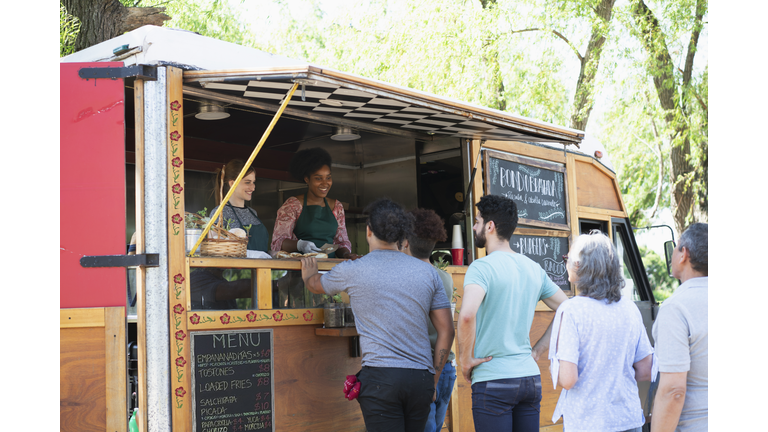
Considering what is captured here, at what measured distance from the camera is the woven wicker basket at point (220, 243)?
3.62m

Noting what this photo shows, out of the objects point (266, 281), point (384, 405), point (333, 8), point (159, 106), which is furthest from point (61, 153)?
point (333, 8)

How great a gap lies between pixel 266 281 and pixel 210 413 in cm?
77

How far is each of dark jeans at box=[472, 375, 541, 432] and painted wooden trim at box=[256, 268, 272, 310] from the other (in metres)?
1.27

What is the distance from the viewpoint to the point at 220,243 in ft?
11.9

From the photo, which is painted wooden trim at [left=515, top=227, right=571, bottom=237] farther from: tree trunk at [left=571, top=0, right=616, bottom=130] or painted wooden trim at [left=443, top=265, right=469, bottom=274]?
tree trunk at [left=571, top=0, right=616, bottom=130]

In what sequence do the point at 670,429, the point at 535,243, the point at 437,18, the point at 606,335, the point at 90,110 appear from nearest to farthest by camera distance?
the point at 670,429 → the point at 606,335 → the point at 90,110 → the point at 535,243 → the point at 437,18

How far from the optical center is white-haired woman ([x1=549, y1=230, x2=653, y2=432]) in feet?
9.07

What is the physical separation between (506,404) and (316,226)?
6.93ft

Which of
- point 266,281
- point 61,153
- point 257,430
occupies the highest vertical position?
point 61,153

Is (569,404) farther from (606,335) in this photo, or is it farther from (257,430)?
(257,430)

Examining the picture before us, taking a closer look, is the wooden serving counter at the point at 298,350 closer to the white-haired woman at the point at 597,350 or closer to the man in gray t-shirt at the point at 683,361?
the white-haired woman at the point at 597,350

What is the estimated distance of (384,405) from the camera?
10.6ft

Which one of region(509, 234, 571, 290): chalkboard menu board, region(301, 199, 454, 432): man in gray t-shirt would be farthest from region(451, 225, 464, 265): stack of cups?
region(301, 199, 454, 432): man in gray t-shirt

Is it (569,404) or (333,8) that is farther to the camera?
(333,8)
